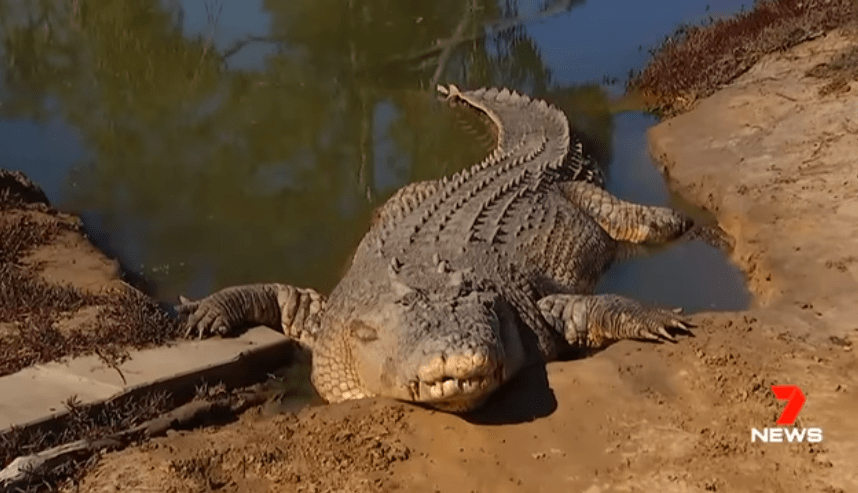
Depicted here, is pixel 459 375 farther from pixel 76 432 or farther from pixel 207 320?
pixel 207 320

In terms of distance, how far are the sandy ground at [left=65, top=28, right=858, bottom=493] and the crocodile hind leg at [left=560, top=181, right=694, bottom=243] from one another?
4.14ft

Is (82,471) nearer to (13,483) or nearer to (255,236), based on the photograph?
(13,483)

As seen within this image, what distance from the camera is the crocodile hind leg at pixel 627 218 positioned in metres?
6.95

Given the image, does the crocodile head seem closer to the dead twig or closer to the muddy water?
the dead twig

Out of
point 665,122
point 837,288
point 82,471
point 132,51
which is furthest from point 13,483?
point 132,51

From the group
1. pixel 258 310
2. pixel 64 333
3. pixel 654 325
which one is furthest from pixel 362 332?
pixel 64 333

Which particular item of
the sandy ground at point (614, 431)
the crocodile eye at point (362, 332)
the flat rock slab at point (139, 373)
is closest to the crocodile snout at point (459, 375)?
the sandy ground at point (614, 431)

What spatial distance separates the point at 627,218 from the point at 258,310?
3.04m

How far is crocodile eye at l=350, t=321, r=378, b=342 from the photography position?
4645 millimetres

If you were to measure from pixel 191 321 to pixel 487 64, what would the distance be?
7218mm

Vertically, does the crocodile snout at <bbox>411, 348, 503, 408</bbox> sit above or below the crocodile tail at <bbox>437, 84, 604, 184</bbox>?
below

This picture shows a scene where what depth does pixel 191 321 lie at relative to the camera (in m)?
5.32

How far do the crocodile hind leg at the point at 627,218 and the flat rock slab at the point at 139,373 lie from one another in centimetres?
284

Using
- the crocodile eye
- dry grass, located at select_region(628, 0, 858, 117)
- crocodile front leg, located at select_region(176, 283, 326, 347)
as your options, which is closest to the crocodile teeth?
the crocodile eye
